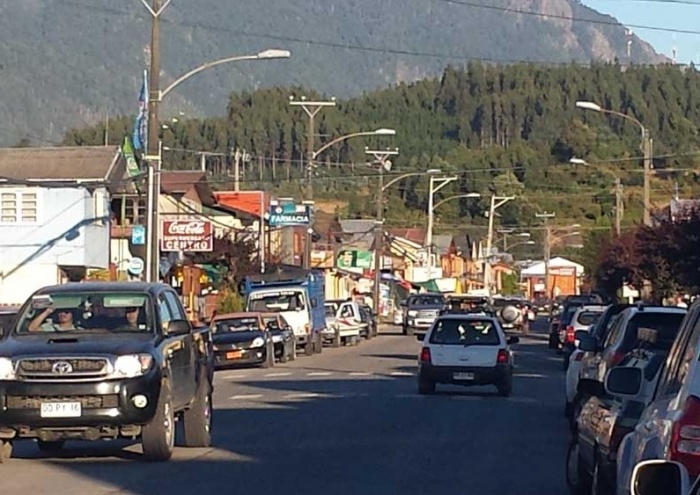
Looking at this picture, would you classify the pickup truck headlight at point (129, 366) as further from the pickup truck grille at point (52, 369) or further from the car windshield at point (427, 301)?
the car windshield at point (427, 301)

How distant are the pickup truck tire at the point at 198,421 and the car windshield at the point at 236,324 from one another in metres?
23.8

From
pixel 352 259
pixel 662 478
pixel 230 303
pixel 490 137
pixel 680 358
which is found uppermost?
pixel 490 137

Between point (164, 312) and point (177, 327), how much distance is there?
557 millimetres

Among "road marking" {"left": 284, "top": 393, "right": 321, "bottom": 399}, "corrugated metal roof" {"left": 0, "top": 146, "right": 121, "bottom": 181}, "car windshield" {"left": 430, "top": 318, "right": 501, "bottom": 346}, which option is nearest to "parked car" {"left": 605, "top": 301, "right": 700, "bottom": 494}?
"road marking" {"left": 284, "top": 393, "right": 321, "bottom": 399}

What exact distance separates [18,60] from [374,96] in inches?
1472

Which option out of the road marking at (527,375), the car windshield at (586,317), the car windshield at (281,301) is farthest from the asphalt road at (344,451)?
the car windshield at (281,301)

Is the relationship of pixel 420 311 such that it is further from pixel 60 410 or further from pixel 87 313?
pixel 60 410

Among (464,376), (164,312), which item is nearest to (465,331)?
(464,376)

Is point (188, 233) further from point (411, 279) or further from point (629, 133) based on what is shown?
point (629, 133)

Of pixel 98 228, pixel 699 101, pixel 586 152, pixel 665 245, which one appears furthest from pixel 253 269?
pixel 699 101

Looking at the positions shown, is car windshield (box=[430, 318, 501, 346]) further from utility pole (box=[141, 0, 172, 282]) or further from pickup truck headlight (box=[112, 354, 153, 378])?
pickup truck headlight (box=[112, 354, 153, 378])

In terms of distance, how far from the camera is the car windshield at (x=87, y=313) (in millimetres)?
18344

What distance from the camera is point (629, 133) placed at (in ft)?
489

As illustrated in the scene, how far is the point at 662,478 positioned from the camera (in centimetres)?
759
